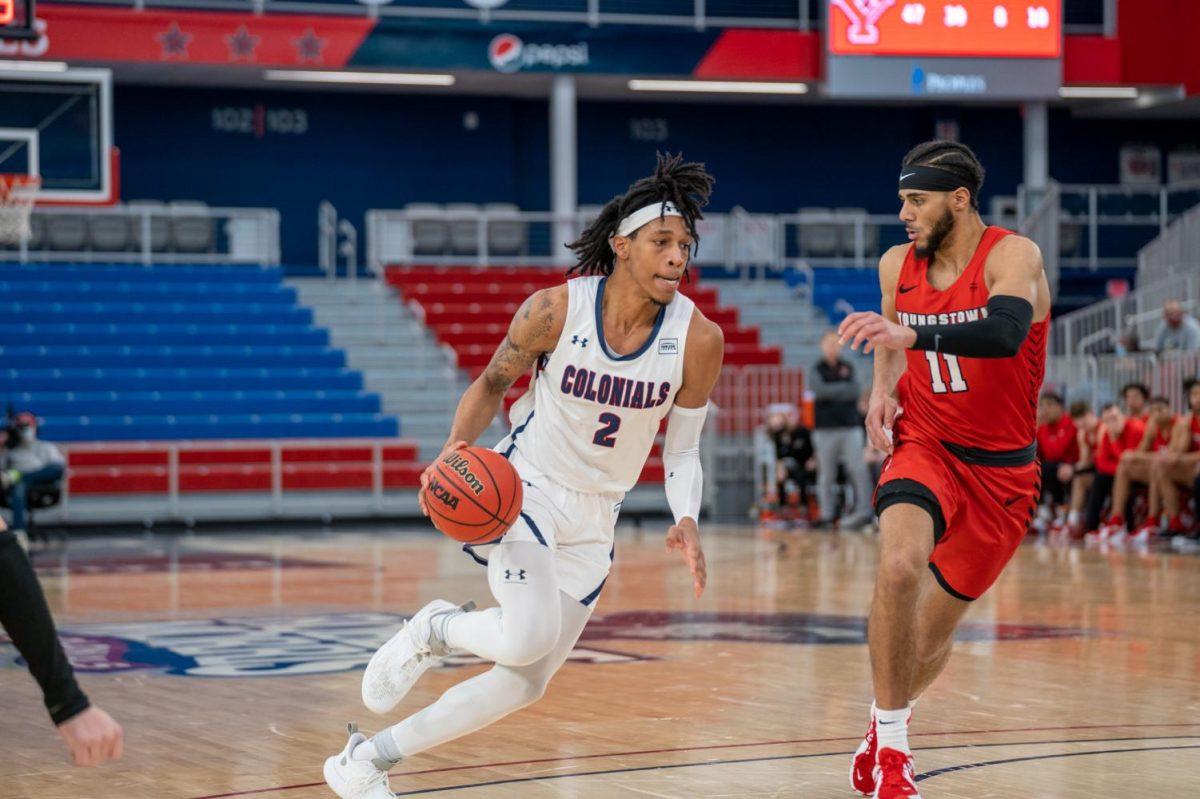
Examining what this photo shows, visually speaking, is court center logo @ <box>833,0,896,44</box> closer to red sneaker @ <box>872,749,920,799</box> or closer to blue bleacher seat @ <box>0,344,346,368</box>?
blue bleacher seat @ <box>0,344,346,368</box>

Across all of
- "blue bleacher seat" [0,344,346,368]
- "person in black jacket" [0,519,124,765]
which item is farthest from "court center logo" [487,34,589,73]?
"person in black jacket" [0,519,124,765]

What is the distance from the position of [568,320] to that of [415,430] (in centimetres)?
1781

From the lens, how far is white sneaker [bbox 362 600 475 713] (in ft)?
17.9

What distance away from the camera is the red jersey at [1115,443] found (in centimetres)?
1700

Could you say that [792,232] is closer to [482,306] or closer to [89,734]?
[482,306]

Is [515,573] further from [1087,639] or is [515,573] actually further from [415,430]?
[415,430]

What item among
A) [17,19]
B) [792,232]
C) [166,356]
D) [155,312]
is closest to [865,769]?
[17,19]

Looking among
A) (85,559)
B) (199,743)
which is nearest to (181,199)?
(85,559)

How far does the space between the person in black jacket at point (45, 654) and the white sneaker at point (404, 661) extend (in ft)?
7.01

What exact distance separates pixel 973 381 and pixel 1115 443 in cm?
1164

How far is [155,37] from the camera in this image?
26188 mm

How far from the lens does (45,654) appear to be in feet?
10.8

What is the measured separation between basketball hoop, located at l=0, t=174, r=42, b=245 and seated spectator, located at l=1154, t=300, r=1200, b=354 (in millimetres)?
11983

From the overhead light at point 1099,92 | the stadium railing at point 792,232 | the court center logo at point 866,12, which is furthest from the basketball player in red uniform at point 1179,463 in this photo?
the overhead light at point 1099,92
